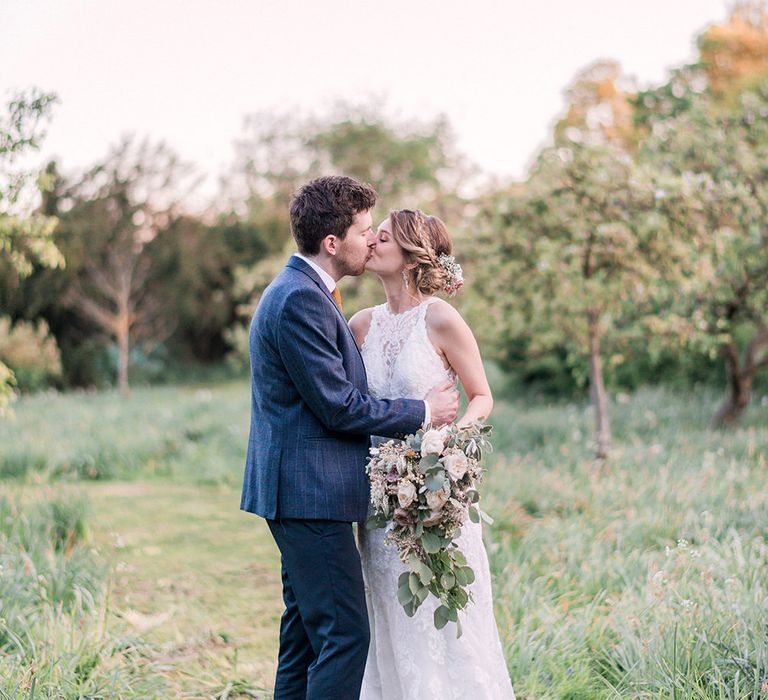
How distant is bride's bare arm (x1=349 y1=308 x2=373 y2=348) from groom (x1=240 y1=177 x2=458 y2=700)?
608mm

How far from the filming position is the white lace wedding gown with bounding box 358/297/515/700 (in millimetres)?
3461

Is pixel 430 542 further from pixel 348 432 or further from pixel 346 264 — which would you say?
pixel 346 264

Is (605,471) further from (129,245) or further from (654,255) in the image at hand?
(129,245)

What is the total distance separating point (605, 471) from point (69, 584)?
4.69 metres

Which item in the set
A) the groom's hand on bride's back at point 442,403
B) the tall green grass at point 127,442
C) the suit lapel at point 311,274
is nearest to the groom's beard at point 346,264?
the suit lapel at point 311,274

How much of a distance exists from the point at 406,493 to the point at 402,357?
0.77 m

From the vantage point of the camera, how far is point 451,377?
364 centimetres

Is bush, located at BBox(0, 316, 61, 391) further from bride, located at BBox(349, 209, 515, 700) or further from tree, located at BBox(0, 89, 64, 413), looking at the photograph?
bride, located at BBox(349, 209, 515, 700)

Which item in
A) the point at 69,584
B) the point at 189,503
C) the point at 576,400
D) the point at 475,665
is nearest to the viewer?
the point at 475,665

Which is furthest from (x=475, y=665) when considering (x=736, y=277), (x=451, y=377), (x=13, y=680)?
(x=736, y=277)

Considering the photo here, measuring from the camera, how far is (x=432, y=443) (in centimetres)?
301

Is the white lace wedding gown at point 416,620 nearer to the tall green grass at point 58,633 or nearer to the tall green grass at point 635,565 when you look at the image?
the tall green grass at point 635,565

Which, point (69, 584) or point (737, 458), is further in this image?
point (737, 458)

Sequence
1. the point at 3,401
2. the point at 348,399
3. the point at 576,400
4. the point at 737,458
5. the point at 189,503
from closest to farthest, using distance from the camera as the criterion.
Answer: the point at 348,399 → the point at 3,401 → the point at 737,458 → the point at 189,503 → the point at 576,400
